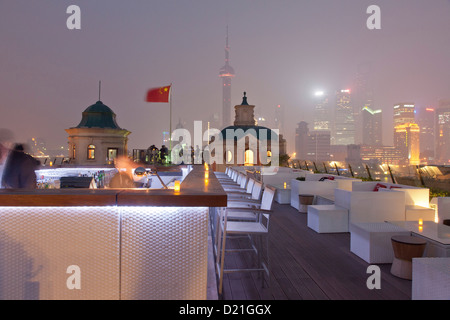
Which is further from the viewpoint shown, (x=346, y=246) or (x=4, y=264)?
(x=346, y=246)

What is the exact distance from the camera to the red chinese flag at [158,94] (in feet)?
55.1

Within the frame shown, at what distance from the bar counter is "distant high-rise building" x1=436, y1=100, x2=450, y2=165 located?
99.4 meters

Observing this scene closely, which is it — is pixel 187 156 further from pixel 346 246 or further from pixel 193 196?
pixel 193 196

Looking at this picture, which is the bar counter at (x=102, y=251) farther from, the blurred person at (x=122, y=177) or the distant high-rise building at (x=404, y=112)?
the distant high-rise building at (x=404, y=112)

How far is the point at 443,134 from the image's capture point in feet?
286

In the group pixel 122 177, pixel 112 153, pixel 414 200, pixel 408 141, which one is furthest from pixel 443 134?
pixel 122 177

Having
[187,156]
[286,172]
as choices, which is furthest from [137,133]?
[286,172]

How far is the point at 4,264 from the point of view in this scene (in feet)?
7.55

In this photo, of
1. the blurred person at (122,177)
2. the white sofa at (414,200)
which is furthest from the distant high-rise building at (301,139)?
the blurred person at (122,177)

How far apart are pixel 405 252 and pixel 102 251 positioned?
3553 mm

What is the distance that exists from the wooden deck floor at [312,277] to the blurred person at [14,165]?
10.7 ft

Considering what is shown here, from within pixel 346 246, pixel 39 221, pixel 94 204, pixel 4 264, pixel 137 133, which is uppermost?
pixel 137 133

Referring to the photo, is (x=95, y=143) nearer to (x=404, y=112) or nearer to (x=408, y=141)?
(x=408, y=141)

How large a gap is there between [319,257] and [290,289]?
1.34 meters
